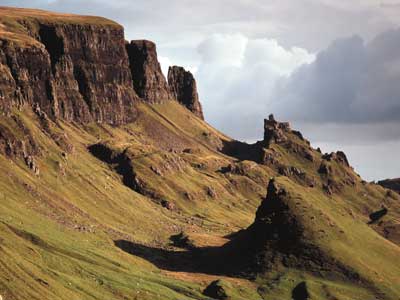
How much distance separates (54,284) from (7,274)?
1457 centimetres

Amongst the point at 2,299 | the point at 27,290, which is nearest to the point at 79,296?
the point at 27,290

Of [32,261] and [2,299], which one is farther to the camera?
[32,261]

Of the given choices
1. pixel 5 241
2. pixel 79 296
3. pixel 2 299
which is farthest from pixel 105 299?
pixel 2 299

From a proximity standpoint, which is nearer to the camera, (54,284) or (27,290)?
(27,290)

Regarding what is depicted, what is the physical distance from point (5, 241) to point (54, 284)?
87.3ft

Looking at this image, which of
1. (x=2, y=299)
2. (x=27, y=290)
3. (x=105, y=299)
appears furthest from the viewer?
(x=105, y=299)

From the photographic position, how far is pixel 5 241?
200m

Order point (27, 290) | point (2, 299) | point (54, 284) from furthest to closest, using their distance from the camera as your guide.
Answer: point (54, 284) < point (27, 290) < point (2, 299)

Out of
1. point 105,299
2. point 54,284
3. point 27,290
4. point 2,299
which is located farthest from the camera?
point 105,299

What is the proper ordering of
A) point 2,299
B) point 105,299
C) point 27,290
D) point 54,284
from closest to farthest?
point 2,299, point 27,290, point 54,284, point 105,299

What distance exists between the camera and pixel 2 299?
503ft

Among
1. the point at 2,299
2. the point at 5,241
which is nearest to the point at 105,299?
the point at 5,241

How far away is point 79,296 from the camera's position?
184 m

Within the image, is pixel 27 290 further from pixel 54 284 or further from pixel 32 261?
pixel 32 261
